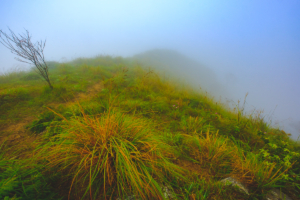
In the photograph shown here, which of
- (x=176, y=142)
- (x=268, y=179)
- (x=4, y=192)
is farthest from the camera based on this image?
(x=176, y=142)

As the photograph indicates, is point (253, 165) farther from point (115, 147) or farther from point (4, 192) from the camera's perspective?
point (4, 192)

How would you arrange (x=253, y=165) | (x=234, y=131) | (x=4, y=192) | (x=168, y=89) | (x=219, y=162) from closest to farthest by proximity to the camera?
1. (x=4, y=192)
2. (x=253, y=165)
3. (x=219, y=162)
4. (x=234, y=131)
5. (x=168, y=89)

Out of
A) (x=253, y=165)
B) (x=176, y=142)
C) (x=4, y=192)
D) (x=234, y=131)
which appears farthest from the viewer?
(x=234, y=131)

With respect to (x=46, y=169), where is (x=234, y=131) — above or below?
below

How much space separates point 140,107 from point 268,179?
2946 millimetres

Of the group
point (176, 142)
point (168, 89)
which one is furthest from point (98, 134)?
point (168, 89)

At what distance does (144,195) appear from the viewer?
4.15 ft

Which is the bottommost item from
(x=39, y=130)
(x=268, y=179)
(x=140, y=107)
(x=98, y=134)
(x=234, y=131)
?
(x=234, y=131)

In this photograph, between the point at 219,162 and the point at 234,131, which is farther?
the point at 234,131

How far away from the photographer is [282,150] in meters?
2.17

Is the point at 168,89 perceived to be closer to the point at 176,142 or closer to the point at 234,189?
the point at 176,142

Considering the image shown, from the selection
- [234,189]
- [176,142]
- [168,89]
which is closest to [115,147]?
[176,142]

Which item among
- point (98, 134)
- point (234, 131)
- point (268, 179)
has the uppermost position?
point (98, 134)

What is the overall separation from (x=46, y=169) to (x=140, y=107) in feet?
8.34
